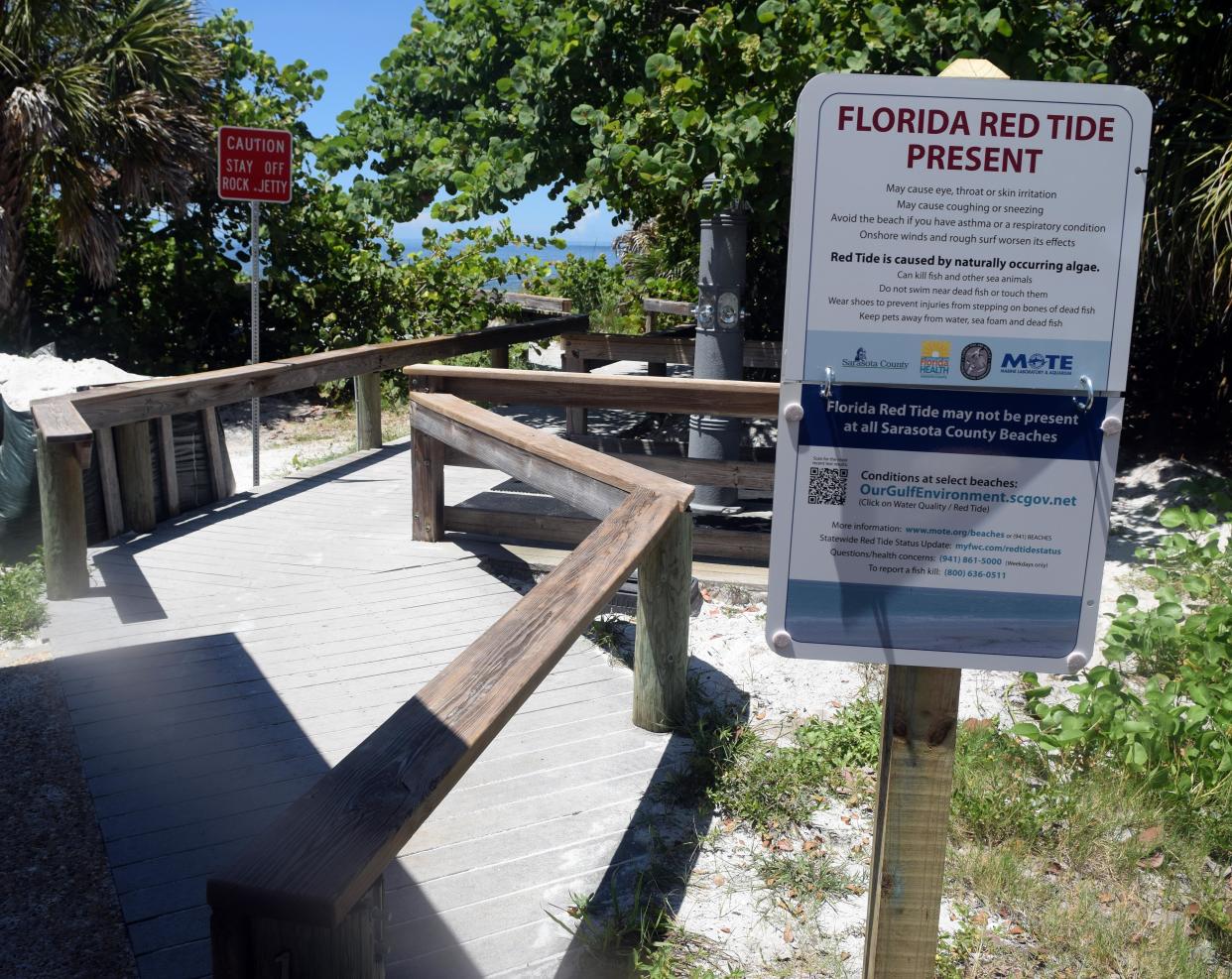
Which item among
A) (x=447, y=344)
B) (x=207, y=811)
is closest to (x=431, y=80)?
(x=447, y=344)

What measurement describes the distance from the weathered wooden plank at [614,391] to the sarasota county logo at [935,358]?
3.43 metres

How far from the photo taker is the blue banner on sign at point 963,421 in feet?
7.02

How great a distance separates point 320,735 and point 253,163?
628 cm

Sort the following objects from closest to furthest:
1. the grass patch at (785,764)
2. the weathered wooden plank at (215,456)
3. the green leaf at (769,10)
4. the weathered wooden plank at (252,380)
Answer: the grass patch at (785,764) → the weathered wooden plank at (252,380) → the green leaf at (769,10) → the weathered wooden plank at (215,456)

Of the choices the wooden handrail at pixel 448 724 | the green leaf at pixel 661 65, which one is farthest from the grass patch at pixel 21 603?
the green leaf at pixel 661 65

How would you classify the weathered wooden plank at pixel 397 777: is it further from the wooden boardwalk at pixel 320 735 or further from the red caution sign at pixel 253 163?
the red caution sign at pixel 253 163

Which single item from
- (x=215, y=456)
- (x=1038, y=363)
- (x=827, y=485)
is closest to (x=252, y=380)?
(x=215, y=456)

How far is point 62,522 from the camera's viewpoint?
526cm

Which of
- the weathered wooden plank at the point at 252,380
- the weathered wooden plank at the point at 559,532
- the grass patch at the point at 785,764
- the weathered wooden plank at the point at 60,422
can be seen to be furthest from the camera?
the weathered wooden plank at the point at 559,532

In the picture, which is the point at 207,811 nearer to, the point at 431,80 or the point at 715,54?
the point at 715,54

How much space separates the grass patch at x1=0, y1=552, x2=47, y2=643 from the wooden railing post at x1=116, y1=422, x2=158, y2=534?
0.91m

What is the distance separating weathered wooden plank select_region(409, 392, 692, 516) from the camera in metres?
4.39

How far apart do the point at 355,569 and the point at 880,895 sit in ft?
13.5

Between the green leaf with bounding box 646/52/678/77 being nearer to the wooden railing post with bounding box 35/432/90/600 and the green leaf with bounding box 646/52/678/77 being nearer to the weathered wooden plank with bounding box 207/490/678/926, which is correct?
the wooden railing post with bounding box 35/432/90/600
